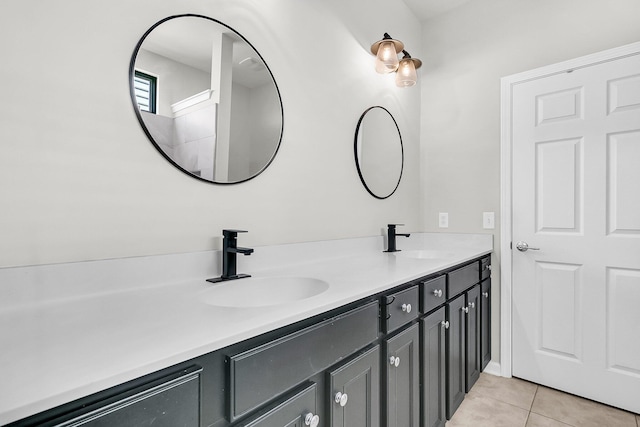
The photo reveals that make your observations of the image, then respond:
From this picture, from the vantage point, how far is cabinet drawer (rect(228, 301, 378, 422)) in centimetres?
71

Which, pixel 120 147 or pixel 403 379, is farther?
pixel 403 379

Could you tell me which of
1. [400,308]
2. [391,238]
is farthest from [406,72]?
[400,308]

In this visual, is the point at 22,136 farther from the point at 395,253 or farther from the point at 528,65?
the point at 528,65

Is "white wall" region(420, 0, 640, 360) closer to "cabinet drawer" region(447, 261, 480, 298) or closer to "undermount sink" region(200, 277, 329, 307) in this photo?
"cabinet drawer" region(447, 261, 480, 298)

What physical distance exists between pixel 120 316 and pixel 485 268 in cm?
219

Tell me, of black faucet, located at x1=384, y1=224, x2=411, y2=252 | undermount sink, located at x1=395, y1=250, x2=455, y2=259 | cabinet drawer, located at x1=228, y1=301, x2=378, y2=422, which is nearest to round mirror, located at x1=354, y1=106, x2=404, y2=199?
black faucet, located at x1=384, y1=224, x2=411, y2=252

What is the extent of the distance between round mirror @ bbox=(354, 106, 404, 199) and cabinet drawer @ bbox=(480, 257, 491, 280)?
76 centimetres

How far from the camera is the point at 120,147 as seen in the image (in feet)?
3.45

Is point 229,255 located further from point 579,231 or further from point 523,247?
point 579,231

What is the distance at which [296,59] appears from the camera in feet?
5.44

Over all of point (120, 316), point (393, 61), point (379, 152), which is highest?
point (393, 61)

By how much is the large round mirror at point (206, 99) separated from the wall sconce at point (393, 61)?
3.03ft

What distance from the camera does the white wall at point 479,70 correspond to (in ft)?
6.87

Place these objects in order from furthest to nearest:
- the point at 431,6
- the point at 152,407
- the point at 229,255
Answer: the point at 431,6
the point at 229,255
the point at 152,407
